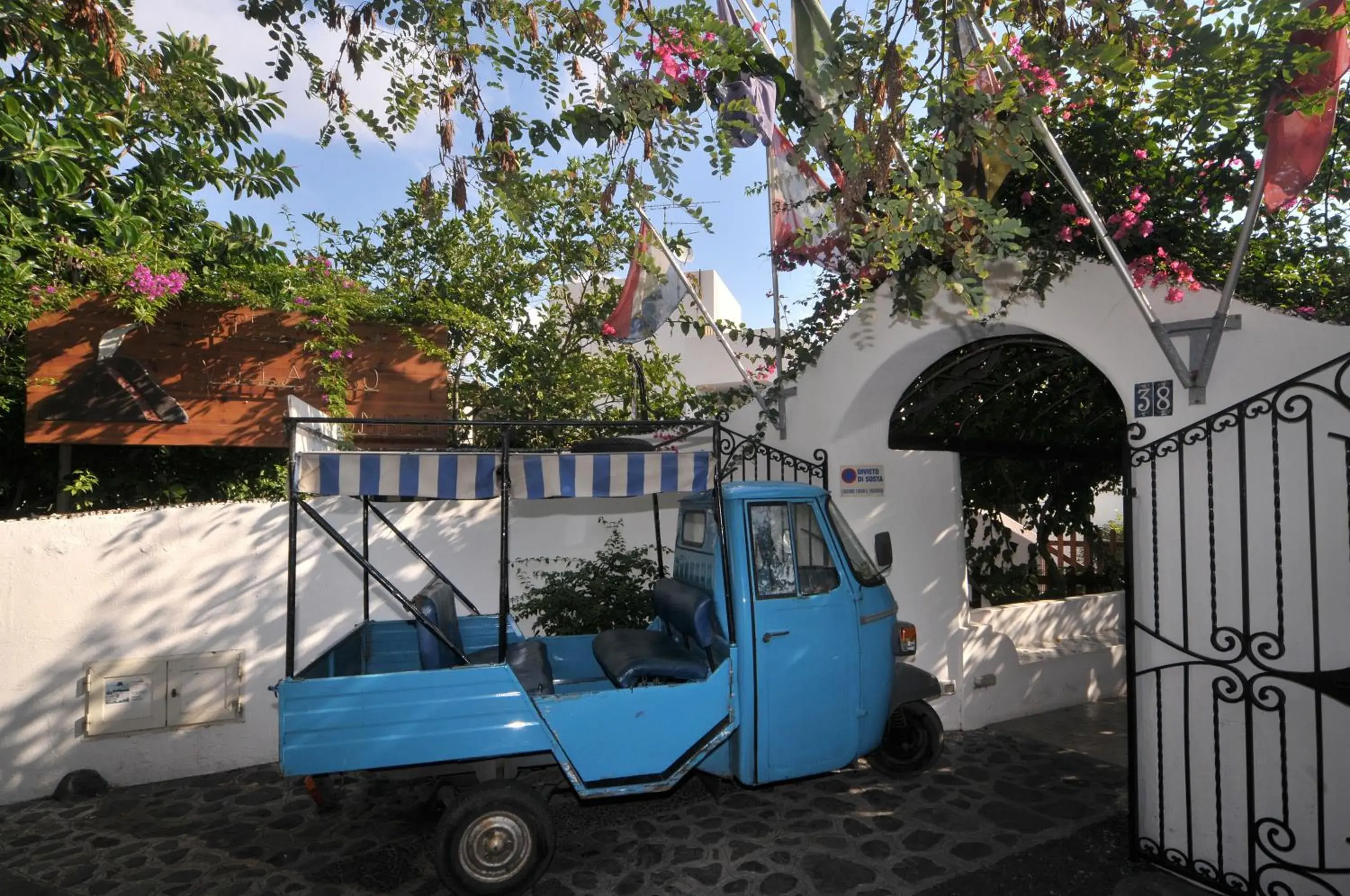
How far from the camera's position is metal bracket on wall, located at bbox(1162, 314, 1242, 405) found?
4.52 meters

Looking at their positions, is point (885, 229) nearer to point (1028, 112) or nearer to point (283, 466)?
point (1028, 112)

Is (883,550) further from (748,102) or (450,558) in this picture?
(450,558)

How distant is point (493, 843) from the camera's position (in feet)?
14.5

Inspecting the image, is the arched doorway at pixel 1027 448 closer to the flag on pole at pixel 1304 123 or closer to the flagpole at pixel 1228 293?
the flagpole at pixel 1228 293

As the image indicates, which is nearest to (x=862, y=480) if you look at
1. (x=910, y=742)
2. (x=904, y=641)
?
(x=904, y=641)

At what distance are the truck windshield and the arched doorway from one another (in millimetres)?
2065

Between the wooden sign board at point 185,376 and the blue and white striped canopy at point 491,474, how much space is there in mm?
2322

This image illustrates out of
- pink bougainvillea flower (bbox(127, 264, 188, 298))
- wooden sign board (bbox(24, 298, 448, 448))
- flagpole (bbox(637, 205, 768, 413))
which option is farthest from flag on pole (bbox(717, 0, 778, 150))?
pink bougainvillea flower (bbox(127, 264, 188, 298))

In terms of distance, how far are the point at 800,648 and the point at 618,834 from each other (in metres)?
1.74

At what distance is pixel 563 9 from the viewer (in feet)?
16.0

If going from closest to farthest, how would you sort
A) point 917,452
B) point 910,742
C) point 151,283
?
1. point 910,742
2. point 151,283
3. point 917,452

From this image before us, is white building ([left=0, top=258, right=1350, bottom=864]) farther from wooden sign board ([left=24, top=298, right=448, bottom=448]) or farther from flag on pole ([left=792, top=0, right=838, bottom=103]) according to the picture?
flag on pole ([left=792, top=0, right=838, bottom=103])

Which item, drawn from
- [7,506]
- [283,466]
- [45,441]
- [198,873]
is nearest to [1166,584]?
[198,873]

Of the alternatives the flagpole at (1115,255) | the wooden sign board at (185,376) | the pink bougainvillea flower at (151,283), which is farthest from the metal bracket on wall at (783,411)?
the pink bougainvillea flower at (151,283)
